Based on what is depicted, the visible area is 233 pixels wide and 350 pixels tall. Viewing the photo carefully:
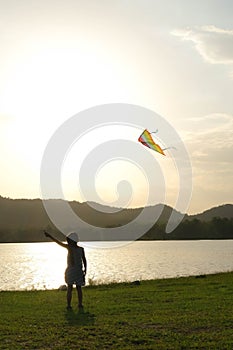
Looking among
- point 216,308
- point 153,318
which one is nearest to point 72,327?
point 153,318

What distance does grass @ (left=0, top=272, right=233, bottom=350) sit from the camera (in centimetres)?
1277

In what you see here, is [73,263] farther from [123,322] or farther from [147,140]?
[147,140]

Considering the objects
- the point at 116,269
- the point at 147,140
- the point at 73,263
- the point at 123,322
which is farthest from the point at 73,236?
the point at 116,269

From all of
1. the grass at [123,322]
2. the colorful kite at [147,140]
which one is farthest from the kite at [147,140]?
the grass at [123,322]

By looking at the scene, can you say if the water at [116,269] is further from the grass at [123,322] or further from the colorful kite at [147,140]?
the grass at [123,322]

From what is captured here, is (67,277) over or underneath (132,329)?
over

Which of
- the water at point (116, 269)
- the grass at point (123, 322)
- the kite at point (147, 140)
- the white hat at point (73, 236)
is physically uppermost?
the kite at point (147, 140)

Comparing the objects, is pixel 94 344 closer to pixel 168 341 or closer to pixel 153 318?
pixel 168 341

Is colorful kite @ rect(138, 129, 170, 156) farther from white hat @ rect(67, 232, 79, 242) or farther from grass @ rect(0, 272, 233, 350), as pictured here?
white hat @ rect(67, 232, 79, 242)

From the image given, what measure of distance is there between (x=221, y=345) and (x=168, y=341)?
4.29ft

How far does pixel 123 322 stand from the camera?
51.0 feet

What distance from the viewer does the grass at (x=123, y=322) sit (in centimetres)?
1277

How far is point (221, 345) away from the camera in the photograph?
12320 millimetres

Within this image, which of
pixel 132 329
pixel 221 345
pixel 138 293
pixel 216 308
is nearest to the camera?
pixel 221 345
